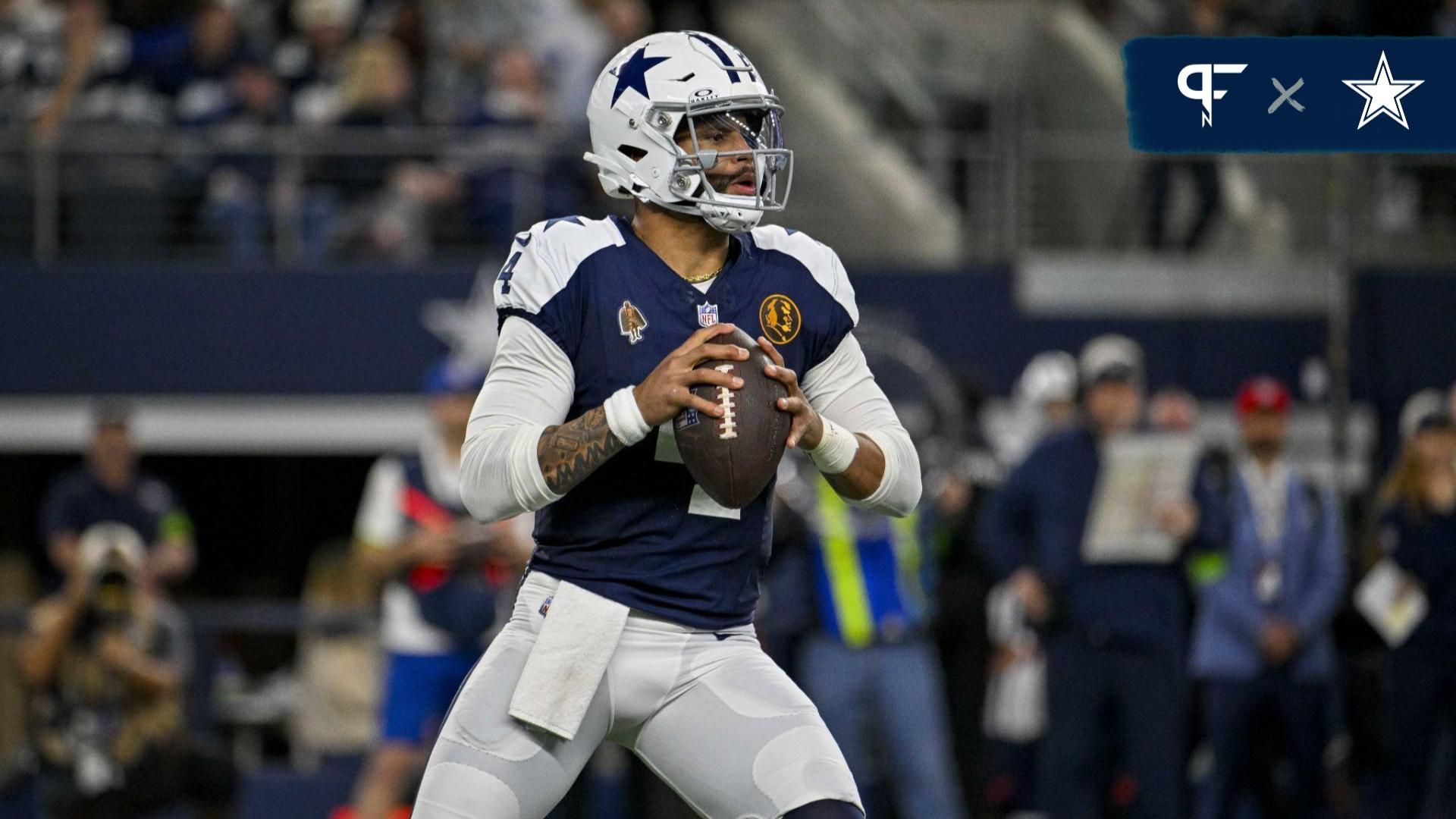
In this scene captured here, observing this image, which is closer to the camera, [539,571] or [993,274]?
[539,571]

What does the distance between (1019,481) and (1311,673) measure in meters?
1.33

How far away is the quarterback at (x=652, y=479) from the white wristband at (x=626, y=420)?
0.02 m

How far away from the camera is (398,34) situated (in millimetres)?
12383

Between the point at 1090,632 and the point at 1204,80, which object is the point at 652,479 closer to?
the point at 1204,80

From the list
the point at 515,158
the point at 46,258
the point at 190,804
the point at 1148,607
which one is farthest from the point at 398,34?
the point at 1148,607

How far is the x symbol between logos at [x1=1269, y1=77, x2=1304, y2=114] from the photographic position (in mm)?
4914

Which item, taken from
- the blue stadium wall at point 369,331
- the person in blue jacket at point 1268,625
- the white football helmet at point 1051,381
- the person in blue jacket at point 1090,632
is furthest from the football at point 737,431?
the blue stadium wall at point 369,331

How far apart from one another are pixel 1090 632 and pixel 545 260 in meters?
4.49

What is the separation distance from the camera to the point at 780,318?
4.08 m

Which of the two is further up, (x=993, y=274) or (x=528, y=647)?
(x=993, y=274)

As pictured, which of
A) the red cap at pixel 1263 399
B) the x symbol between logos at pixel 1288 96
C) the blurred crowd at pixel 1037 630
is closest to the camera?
the x symbol between logos at pixel 1288 96

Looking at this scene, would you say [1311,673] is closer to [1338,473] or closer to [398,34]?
[1338,473]

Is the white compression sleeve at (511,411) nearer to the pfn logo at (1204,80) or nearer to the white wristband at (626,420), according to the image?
the white wristband at (626,420)

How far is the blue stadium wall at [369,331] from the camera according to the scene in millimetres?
11430
